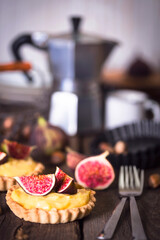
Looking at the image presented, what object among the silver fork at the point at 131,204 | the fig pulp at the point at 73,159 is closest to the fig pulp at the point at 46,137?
the fig pulp at the point at 73,159

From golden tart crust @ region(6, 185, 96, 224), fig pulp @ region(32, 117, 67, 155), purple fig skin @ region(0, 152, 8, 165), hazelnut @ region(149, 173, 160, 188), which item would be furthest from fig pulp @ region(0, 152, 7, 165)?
hazelnut @ region(149, 173, 160, 188)

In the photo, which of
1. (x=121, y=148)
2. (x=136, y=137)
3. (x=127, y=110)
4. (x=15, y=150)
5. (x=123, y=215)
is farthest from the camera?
(x=127, y=110)

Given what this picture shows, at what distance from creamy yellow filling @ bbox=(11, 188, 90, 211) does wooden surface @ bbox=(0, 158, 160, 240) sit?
0.06 metres

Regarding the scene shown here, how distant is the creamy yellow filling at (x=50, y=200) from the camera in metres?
1.08

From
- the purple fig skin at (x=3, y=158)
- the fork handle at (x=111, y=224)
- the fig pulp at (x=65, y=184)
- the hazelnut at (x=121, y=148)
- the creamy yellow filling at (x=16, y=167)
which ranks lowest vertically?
the hazelnut at (x=121, y=148)

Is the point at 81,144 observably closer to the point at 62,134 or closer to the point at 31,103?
the point at 62,134

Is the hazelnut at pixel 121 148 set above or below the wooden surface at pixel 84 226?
below

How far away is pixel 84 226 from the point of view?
1.08 meters

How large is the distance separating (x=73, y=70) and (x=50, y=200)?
1.30 meters

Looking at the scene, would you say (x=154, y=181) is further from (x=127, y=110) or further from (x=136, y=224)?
(x=127, y=110)

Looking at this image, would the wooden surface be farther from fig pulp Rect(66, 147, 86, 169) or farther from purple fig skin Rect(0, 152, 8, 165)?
fig pulp Rect(66, 147, 86, 169)

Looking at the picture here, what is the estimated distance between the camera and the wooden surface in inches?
39.9

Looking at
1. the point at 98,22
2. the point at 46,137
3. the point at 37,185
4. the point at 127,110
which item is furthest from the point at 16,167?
the point at 98,22

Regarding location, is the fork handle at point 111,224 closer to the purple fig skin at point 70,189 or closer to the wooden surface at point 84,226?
the wooden surface at point 84,226
